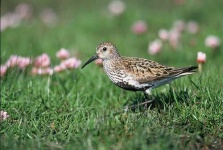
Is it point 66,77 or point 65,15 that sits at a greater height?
point 65,15

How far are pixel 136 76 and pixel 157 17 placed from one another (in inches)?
277

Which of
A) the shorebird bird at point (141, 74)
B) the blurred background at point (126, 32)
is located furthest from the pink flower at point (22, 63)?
the blurred background at point (126, 32)

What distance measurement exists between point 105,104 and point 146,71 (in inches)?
39.5

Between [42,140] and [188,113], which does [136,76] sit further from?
[42,140]

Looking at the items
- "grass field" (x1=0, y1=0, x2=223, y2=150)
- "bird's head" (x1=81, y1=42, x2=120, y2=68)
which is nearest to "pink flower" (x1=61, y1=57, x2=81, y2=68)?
"grass field" (x1=0, y1=0, x2=223, y2=150)

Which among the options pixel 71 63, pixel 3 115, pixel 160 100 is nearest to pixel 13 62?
pixel 71 63

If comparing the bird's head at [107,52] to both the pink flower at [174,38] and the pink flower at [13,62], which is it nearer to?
the pink flower at [13,62]

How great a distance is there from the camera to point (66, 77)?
869cm

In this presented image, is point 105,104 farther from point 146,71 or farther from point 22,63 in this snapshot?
point 22,63

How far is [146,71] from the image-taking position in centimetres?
694

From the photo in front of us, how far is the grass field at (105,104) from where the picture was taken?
5.59 meters

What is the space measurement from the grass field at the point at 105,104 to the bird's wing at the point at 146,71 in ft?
1.03

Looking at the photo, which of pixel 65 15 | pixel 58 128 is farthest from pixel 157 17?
pixel 58 128

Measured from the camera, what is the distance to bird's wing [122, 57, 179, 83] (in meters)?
6.86
